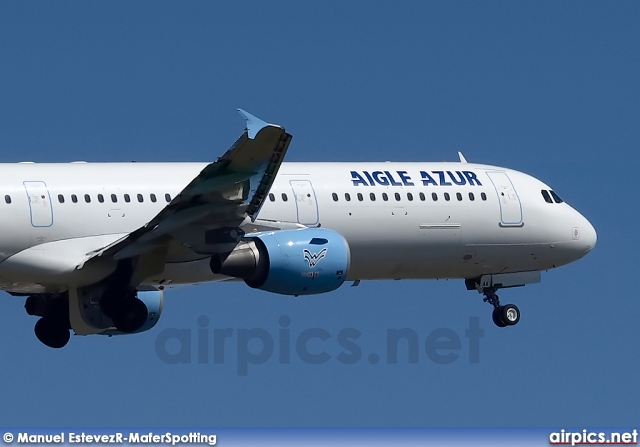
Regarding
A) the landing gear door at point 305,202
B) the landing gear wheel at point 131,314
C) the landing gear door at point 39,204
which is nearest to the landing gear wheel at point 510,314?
the landing gear door at point 305,202

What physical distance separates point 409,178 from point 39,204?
9.64 m

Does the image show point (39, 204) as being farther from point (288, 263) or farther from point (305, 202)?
point (305, 202)

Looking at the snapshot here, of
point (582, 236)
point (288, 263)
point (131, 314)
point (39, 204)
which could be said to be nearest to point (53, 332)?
point (131, 314)

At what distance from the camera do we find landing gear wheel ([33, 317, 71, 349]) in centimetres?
4325

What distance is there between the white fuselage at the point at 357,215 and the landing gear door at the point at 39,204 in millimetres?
22

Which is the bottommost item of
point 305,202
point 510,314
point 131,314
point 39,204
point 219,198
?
point 131,314

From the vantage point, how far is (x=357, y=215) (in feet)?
139

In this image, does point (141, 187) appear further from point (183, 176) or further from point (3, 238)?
point (3, 238)

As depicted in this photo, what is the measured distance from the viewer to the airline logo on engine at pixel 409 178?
42.9 meters

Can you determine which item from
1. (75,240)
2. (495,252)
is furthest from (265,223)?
(495,252)

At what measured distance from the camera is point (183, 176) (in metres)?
40.9

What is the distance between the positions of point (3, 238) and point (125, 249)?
2717 mm

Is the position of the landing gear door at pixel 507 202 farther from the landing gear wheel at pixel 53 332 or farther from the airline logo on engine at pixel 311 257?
the landing gear wheel at pixel 53 332

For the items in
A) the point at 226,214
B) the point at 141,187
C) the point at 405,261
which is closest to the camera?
the point at 226,214
